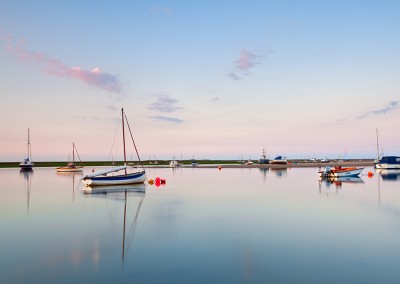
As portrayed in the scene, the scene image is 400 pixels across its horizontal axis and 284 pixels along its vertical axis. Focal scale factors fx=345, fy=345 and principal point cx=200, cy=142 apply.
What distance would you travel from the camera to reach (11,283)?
1305cm

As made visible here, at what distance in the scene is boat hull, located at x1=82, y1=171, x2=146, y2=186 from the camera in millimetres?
54406

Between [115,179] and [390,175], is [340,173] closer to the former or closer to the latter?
[390,175]

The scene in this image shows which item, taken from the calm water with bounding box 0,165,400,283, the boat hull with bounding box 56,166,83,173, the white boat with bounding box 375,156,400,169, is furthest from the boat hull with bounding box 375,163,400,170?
the boat hull with bounding box 56,166,83,173

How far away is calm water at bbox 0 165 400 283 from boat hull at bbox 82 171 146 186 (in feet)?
62.9

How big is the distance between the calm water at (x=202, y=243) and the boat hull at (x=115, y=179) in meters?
19.2

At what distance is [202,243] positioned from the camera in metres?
19.2

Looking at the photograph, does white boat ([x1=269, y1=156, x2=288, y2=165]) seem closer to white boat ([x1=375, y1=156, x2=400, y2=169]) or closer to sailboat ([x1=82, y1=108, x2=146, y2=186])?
white boat ([x1=375, y1=156, x2=400, y2=169])

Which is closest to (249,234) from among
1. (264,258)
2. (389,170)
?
(264,258)

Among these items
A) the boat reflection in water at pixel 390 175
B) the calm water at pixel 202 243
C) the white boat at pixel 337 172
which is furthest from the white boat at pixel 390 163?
the calm water at pixel 202 243

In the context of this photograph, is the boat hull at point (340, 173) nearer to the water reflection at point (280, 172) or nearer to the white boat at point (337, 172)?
the white boat at point (337, 172)

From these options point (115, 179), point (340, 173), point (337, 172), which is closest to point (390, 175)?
point (340, 173)

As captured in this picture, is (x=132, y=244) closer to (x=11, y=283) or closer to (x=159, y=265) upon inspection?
(x=159, y=265)

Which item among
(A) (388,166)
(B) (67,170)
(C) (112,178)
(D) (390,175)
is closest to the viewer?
(C) (112,178)

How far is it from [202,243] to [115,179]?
1527 inches
